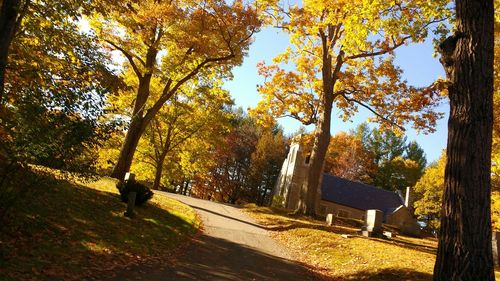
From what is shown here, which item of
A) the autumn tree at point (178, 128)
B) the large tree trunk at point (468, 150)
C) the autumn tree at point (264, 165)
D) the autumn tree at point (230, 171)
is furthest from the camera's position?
the autumn tree at point (230, 171)

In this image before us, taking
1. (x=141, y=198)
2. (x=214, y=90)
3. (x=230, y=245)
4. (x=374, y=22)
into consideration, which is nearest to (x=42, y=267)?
(x=230, y=245)

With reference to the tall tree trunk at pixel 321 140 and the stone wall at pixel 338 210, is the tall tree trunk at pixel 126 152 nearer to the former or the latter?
the tall tree trunk at pixel 321 140

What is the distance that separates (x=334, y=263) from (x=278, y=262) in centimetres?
227

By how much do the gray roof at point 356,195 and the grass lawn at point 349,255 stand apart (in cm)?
2739

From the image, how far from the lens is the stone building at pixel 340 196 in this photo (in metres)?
45.3

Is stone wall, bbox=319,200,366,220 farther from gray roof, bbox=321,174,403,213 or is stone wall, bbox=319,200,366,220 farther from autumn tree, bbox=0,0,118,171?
autumn tree, bbox=0,0,118,171

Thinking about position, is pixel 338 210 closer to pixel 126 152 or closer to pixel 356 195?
pixel 356 195

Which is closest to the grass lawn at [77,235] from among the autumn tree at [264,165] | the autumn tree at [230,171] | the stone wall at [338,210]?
the stone wall at [338,210]

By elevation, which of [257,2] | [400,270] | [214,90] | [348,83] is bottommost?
[400,270]

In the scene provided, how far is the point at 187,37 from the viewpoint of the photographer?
2122cm

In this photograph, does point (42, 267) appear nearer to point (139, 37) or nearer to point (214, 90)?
point (139, 37)

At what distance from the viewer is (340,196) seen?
4803 cm

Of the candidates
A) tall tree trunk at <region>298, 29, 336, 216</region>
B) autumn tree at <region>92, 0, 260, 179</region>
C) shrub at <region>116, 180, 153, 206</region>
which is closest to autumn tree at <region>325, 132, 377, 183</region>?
tall tree trunk at <region>298, 29, 336, 216</region>

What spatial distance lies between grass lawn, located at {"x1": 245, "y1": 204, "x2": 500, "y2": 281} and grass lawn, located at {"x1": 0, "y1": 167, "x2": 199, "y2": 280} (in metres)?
4.41
